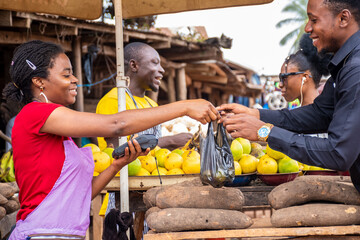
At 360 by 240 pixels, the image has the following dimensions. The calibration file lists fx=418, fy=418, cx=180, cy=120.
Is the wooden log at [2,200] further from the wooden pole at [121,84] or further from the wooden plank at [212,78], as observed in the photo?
the wooden plank at [212,78]

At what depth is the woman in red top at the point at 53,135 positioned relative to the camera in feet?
7.91

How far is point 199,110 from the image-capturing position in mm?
2621

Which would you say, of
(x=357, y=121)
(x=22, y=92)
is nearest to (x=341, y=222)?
(x=357, y=121)

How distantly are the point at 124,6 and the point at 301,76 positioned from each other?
2.27 m

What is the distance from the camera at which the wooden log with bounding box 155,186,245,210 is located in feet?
9.28

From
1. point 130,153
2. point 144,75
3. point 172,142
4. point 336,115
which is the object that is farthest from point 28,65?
point 172,142

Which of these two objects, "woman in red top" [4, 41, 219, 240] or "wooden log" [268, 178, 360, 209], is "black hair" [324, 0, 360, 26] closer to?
"woman in red top" [4, 41, 219, 240]

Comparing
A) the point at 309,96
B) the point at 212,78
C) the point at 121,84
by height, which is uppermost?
the point at 121,84

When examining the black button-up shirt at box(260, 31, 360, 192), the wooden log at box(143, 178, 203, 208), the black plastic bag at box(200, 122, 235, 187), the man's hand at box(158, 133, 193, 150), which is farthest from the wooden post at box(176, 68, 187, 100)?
the black button-up shirt at box(260, 31, 360, 192)

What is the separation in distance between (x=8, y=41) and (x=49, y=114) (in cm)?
489

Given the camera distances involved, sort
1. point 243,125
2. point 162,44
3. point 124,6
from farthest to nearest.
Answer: point 162,44 → point 124,6 → point 243,125

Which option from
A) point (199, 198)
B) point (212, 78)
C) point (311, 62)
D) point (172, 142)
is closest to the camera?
point (199, 198)

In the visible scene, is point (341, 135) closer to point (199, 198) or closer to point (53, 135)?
point (199, 198)

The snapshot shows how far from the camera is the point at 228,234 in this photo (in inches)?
Result: 103
